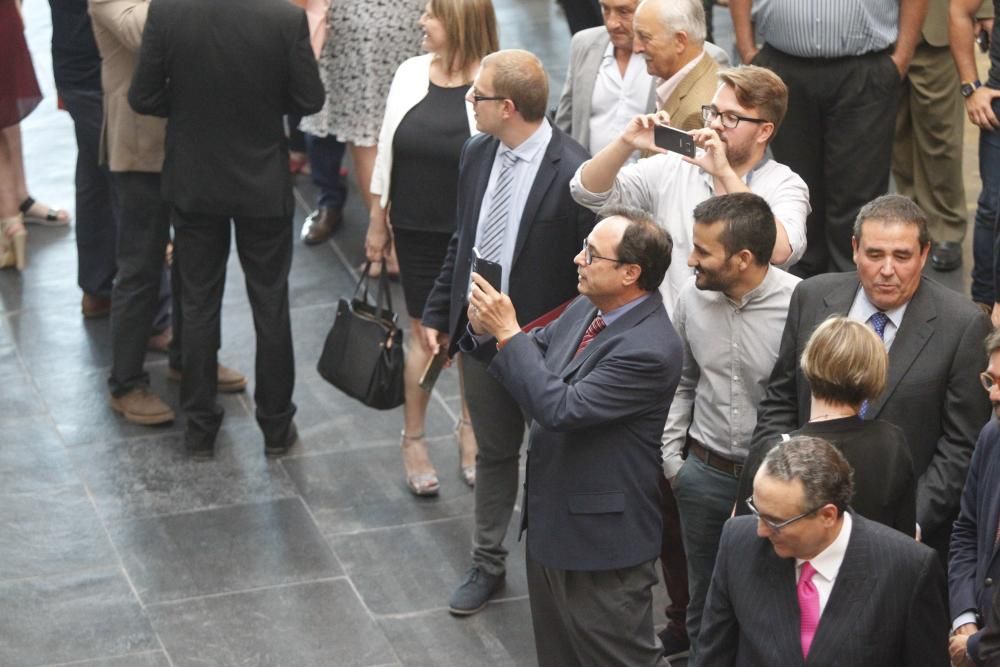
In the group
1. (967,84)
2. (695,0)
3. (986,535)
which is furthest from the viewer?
(967,84)

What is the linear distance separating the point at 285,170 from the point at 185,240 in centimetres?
50

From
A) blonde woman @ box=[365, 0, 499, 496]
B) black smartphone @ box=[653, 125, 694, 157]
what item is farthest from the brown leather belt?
blonde woman @ box=[365, 0, 499, 496]

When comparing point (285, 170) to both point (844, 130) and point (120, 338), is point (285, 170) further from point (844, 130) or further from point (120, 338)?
point (844, 130)

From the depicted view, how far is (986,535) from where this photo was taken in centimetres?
420

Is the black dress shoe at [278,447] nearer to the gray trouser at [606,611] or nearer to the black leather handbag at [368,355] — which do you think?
the black leather handbag at [368,355]

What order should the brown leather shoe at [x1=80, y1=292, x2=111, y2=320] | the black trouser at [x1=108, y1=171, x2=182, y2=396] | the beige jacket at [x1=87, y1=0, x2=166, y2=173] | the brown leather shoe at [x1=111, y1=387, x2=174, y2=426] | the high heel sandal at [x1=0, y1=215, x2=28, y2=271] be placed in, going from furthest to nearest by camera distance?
the high heel sandal at [x1=0, y1=215, x2=28, y2=271], the brown leather shoe at [x1=80, y1=292, x2=111, y2=320], the brown leather shoe at [x1=111, y1=387, x2=174, y2=426], the black trouser at [x1=108, y1=171, x2=182, y2=396], the beige jacket at [x1=87, y1=0, x2=166, y2=173]

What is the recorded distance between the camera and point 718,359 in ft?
16.4

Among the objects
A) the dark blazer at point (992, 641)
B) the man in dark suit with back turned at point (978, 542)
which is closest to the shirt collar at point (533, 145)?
the man in dark suit with back turned at point (978, 542)

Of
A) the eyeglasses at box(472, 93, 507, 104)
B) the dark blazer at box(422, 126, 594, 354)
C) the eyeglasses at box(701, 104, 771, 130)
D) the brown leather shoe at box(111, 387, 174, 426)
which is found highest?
the eyeglasses at box(701, 104, 771, 130)

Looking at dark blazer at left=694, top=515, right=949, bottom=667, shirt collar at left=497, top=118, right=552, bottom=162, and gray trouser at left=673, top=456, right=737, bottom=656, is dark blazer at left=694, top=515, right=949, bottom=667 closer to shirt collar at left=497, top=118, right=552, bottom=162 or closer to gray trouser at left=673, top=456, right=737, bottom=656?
gray trouser at left=673, top=456, right=737, bottom=656

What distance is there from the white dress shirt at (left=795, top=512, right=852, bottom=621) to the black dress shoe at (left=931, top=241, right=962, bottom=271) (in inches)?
172

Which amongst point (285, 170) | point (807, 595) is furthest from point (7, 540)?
point (807, 595)

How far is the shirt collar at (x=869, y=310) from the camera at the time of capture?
4695 mm

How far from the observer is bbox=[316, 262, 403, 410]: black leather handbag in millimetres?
6602
